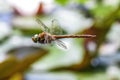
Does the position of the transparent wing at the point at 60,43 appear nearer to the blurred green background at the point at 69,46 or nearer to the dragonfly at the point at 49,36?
the dragonfly at the point at 49,36

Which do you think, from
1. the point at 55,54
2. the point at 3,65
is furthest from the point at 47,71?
the point at 3,65

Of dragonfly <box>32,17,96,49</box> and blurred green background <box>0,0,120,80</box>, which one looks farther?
blurred green background <box>0,0,120,80</box>

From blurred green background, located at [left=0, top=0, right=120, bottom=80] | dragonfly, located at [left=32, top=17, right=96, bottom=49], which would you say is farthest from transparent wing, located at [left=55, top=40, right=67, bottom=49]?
blurred green background, located at [left=0, top=0, right=120, bottom=80]

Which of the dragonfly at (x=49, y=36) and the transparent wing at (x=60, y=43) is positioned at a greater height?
the dragonfly at (x=49, y=36)

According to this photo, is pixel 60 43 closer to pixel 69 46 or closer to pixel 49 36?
pixel 49 36

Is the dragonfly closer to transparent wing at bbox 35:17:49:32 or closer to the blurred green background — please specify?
transparent wing at bbox 35:17:49:32

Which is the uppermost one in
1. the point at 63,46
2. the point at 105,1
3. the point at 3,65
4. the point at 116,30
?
the point at 105,1

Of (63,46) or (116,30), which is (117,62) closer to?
(116,30)

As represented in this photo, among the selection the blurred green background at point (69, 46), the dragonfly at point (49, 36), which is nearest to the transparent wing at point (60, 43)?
the dragonfly at point (49, 36)
